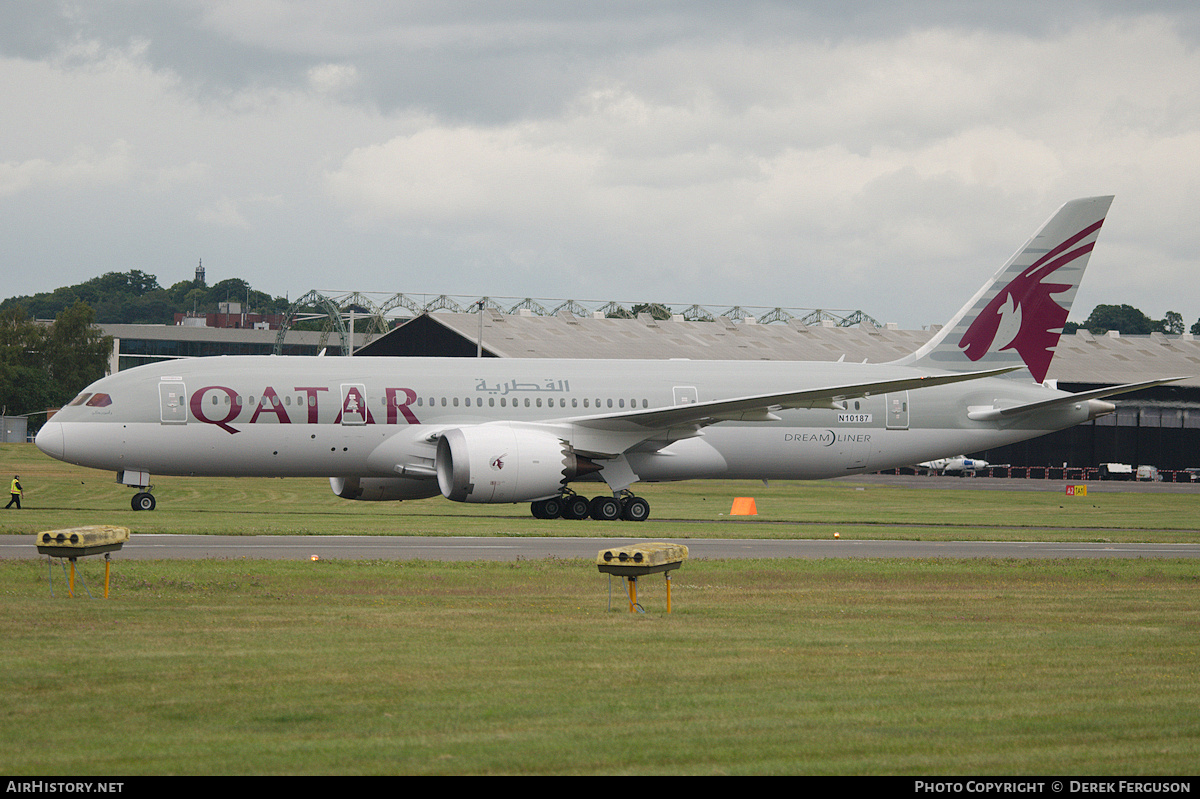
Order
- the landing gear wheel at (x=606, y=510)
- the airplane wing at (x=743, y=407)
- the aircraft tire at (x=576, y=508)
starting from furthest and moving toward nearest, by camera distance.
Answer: the aircraft tire at (x=576, y=508) < the landing gear wheel at (x=606, y=510) < the airplane wing at (x=743, y=407)

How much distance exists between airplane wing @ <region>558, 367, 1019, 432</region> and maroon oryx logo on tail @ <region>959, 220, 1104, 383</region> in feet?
15.9

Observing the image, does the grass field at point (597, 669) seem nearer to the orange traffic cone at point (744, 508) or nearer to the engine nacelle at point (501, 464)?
the engine nacelle at point (501, 464)

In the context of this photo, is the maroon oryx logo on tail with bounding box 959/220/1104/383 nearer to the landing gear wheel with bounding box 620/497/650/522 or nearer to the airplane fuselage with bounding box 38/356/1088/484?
the airplane fuselage with bounding box 38/356/1088/484

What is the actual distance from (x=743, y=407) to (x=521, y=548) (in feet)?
32.9

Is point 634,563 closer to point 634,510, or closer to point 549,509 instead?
point 634,510

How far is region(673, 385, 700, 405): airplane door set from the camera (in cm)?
3491

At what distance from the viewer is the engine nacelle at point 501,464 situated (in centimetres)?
3031

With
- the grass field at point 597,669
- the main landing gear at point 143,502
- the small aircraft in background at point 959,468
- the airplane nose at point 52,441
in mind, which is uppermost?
the airplane nose at point 52,441

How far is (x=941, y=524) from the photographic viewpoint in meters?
34.8

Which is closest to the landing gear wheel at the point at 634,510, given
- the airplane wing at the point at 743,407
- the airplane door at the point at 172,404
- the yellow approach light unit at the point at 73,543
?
the airplane wing at the point at 743,407

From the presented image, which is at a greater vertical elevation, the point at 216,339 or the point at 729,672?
the point at 216,339

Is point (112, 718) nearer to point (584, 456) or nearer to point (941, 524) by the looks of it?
point (584, 456)

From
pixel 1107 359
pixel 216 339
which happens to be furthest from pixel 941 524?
pixel 216 339
